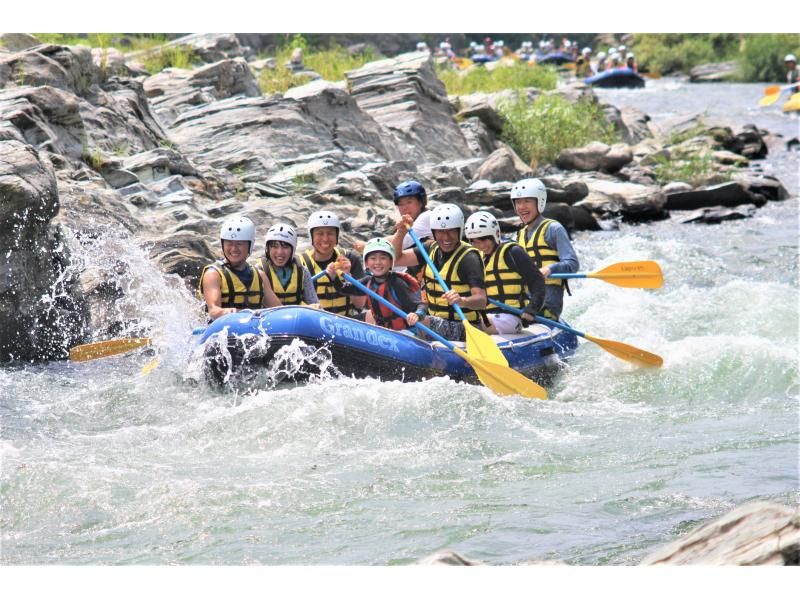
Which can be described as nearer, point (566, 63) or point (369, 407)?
point (369, 407)

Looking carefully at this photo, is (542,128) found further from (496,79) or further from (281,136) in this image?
(281,136)

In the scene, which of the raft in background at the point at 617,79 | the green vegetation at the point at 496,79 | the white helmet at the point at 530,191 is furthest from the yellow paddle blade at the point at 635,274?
the raft in background at the point at 617,79

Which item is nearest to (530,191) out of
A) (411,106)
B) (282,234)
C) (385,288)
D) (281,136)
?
(385,288)

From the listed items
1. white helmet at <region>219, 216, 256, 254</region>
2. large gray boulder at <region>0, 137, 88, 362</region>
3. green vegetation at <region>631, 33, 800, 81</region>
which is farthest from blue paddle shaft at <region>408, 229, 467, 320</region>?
green vegetation at <region>631, 33, 800, 81</region>

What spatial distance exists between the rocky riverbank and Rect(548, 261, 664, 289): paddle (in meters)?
3.45

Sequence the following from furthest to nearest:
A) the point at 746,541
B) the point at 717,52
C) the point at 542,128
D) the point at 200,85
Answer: the point at 717,52
the point at 542,128
the point at 200,85
the point at 746,541

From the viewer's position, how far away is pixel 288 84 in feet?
55.5

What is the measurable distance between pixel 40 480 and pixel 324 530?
155 centimetres

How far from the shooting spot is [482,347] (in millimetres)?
7246

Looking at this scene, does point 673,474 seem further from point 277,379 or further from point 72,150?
point 72,150

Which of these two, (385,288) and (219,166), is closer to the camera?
(385,288)

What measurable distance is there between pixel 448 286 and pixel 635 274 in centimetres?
195
